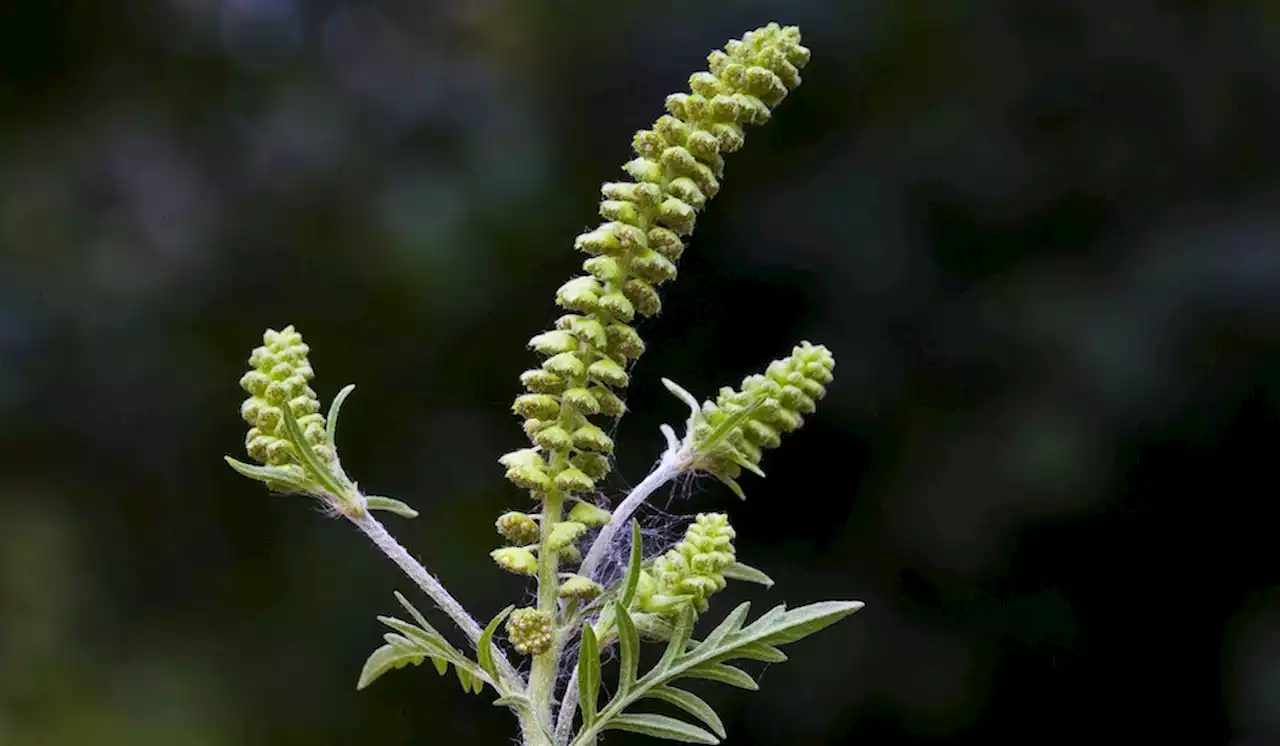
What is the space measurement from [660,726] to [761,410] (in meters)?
0.15

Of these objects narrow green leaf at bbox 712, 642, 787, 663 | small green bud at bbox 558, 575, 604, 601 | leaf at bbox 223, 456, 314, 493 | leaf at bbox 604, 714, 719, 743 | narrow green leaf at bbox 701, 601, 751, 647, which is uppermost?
leaf at bbox 223, 456, 314, 493

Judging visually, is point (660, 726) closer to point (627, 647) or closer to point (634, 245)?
point (627, 647)

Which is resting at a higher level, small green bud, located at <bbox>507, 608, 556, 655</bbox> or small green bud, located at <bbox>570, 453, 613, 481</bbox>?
small green bud, located at <bbox>570, 453, 613, 481</bbox>

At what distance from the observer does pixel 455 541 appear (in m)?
0.95

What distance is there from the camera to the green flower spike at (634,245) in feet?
1.39

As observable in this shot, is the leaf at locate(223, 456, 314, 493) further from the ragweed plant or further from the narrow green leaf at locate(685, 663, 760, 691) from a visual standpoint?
the narrow green leaf at locate(685, 663, 760, 691)

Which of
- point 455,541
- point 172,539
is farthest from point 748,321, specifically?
point 172,539

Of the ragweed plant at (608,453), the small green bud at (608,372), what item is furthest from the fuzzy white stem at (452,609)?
the small green bud at (608,372)

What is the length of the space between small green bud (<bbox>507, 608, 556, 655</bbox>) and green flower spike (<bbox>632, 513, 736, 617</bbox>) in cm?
5

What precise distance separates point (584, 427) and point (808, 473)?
545 millimetres

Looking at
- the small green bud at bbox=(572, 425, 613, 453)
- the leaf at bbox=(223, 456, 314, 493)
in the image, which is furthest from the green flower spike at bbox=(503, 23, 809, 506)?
the leaf at bbox=(223, 456, 314, 493)

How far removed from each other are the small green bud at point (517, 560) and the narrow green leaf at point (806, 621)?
113 millimetres

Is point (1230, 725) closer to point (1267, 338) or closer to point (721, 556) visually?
point (1267, 338)

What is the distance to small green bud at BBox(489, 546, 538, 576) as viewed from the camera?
422mm
